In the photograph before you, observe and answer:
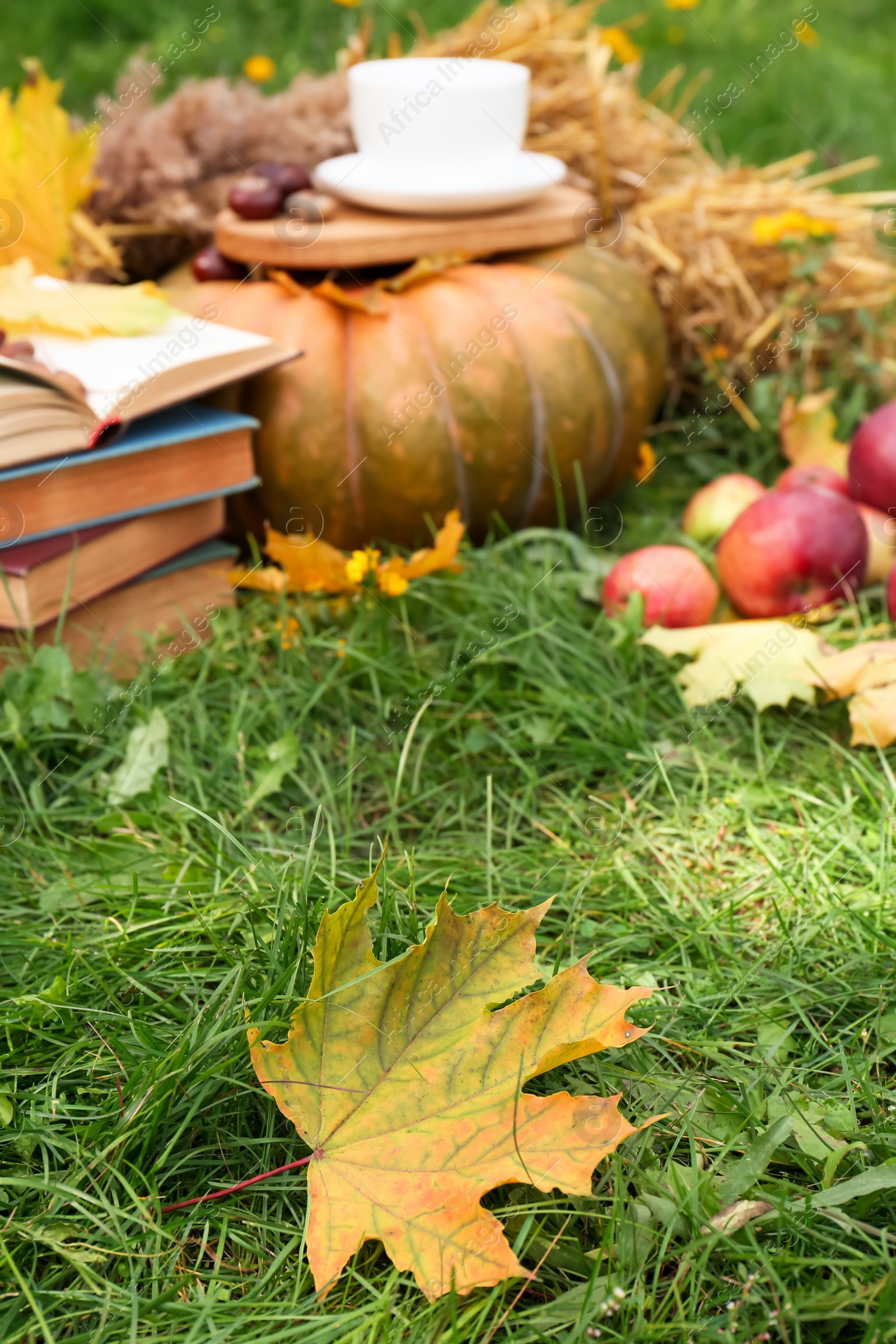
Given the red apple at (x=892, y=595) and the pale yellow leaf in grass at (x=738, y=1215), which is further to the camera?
the red apple at (x=892, y=595)

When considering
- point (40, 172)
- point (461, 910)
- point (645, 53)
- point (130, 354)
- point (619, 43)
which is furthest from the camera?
point (645, 53)

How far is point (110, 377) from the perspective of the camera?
1688mm

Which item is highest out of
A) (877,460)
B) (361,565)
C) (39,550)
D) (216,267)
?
(216,267)

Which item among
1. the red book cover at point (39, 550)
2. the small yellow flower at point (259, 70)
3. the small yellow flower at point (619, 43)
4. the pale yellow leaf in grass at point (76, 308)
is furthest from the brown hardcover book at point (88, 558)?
the small yellow flower at point (259, 70)

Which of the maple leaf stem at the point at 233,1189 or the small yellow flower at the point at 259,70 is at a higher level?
the small yellow flower at the point at 259,70

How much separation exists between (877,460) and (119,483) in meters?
1.31

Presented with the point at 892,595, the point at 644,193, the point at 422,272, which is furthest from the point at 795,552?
the point at 644,193

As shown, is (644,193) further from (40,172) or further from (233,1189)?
(233,1189)

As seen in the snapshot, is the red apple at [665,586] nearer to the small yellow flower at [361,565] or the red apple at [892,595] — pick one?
the red apple at [892,595]

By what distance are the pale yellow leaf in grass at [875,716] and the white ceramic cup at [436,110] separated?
47.6 inches

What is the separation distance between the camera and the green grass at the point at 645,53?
3.76 metres

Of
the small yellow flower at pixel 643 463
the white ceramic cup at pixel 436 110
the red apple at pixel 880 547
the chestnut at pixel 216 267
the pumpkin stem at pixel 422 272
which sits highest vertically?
the white ceramic cup at pixel 436 110

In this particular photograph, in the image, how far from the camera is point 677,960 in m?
1.24

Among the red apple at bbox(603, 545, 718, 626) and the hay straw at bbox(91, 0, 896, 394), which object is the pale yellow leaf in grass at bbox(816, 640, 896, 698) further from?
the hay straw at bbox(91, 0, 896, 394)
